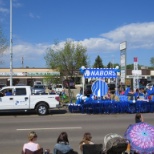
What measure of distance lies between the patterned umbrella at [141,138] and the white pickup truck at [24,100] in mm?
14520

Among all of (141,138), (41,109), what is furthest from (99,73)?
(141,138)

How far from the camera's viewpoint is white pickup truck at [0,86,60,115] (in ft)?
59.7

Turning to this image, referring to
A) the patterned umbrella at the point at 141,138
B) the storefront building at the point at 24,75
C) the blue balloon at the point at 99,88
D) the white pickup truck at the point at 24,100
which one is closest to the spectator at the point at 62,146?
the patterned umbrella at the point at 141,138

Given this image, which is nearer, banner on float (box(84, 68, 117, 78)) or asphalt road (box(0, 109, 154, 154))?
asphalt road (box(0, 109, 154, 154))

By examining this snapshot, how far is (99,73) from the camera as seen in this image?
21.9 meters

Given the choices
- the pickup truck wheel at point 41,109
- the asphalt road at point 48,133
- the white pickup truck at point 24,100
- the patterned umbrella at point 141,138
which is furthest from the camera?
the pickup truck wheel at point 41,109

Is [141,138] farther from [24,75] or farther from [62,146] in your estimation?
[24,75]

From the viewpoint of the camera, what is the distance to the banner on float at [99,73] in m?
21.8

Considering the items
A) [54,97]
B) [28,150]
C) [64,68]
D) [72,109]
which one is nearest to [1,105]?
[54,97]

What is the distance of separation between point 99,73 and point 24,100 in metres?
6.17

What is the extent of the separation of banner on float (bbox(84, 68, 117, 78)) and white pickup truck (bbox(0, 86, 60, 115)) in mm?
3924

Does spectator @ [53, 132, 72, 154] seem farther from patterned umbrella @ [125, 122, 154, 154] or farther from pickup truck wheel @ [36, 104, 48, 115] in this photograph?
pickup truck wheel @ [36, 104, 48, 115]

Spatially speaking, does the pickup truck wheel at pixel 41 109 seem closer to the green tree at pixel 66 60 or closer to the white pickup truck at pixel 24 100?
the white pickup truck at pixel 24 100

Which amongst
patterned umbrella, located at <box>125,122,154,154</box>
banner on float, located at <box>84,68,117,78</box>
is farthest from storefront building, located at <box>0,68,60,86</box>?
patterned umbrella, located at <box>125,122,154,154</box>
